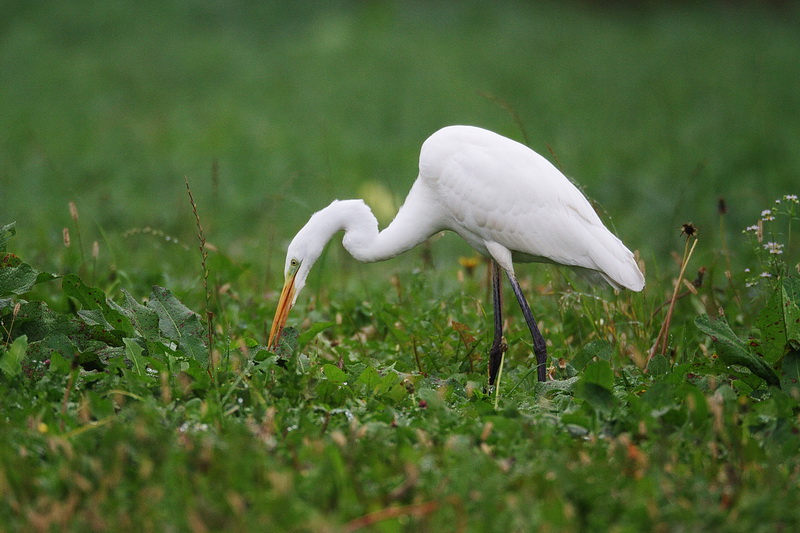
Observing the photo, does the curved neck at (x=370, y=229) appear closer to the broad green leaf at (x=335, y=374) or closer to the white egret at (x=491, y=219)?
the white egret at (x=491, y=219)

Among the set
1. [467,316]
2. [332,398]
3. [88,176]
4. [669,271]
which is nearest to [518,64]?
[88,176]

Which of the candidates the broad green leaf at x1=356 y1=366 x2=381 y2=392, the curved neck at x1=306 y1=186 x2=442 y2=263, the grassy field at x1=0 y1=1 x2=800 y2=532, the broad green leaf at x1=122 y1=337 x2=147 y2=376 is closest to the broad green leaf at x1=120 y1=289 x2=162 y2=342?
the grassy field at x1=0 y1=1 x2=800 y2=532

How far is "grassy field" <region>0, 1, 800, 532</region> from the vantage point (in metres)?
2.30

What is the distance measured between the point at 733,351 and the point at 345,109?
29.3ft

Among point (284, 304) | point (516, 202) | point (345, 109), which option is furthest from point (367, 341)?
point (345, 109)

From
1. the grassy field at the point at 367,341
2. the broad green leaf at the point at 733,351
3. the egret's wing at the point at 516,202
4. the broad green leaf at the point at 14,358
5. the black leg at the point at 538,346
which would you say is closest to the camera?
the grassy field at the point at 367,341

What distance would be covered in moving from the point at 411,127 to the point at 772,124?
14.3 feet

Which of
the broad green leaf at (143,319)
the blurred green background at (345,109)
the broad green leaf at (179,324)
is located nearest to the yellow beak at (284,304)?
the broad green leaf at (179,324)

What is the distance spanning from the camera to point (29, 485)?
7.72 ft

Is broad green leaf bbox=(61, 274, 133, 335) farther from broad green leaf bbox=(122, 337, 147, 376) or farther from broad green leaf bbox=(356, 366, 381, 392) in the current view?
broad green leaf bbox=(356, 366, 381, 392)

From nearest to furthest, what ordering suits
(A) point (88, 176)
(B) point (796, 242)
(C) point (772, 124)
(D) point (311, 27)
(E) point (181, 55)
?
1. (B) point (796, 242)
2. (A) point (88, 176)
3. (C) point (772, 124)
4. (E) point (181, 55)
5. (D) point (311, 27)

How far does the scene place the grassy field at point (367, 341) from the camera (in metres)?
2.30

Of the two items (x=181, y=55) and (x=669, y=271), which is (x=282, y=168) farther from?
(x=181, y=55)

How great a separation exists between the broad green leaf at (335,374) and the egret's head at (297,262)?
74 centimetres
